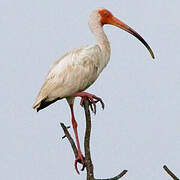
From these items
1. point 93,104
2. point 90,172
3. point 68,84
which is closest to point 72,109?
point 68,84

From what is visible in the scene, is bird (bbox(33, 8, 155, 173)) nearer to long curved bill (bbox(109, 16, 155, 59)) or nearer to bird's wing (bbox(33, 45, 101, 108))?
bird's wing (bbox(33, 45, 101, 108))

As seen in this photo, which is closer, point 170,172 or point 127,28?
point 170,172

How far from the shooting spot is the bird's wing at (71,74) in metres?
13.0

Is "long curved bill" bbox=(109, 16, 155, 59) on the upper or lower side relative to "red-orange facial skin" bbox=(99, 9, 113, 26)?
lower

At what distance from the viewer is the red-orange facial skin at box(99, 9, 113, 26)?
14.4 meters

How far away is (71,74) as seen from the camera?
13211 mm

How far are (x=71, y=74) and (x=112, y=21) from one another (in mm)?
2121

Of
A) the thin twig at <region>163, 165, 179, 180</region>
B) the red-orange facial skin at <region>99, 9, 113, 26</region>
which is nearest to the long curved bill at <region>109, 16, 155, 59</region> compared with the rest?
the red-orange facial skin at <region>99, 9, 113, 26</region>

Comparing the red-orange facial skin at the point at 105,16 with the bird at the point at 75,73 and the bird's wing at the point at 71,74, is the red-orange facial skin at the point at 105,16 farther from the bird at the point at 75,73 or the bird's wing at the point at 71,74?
the bird's wing at the point at 71,74

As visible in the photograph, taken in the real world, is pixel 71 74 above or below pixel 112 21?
below

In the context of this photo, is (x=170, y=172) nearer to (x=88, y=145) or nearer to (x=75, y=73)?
(x=88, y=145)

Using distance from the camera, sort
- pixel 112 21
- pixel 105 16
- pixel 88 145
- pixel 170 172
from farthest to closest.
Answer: pixel 112 21 → pixel 105 16 → pixel 88 145 → pixel 170 172

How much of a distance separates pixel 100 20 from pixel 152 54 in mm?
1476

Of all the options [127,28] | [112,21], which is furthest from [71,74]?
[127,28]
